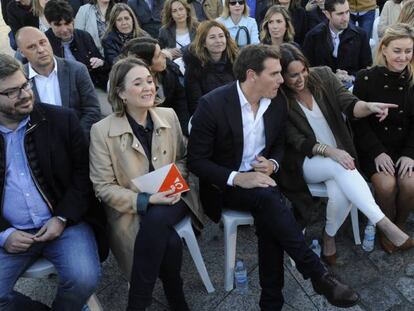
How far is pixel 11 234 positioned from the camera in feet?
7.99

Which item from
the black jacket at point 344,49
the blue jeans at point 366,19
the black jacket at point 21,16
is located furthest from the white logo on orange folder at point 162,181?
the blue jeans at point 366,19

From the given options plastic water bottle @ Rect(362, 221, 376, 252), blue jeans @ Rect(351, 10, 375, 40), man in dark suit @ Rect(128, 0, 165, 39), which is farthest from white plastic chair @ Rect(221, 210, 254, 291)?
blue jeans @ Rect(351, 10, 375, 40)

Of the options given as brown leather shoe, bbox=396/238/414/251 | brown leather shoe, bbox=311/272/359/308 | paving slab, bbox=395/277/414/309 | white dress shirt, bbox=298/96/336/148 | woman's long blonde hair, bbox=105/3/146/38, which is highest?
woman's long blonde hair, bbox=105/3/146/38

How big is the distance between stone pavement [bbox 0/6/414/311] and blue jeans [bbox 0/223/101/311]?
505mm

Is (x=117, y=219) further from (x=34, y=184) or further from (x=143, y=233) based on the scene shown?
(x=34, y=184)

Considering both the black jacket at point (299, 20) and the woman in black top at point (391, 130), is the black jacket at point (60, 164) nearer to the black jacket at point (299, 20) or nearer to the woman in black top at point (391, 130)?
the woman in black top at point (391, 130)

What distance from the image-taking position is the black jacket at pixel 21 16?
529cm

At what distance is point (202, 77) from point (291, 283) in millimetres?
1974

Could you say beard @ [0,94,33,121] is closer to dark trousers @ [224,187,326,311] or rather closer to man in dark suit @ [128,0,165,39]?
dark trousers @ [224,187,326,311]

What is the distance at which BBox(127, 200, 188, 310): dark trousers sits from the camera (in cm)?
239

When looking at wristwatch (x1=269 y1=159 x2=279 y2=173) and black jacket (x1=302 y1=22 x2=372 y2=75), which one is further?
black jacket (x1=302 y1=22 x2=372 y2=75)

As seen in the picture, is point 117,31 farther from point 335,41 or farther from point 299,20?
point 335,41

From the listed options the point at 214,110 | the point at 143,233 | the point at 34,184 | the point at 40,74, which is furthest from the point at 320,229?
the point at 40,74

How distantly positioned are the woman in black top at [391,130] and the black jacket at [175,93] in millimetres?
1484
